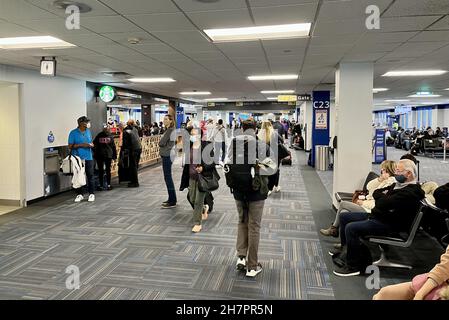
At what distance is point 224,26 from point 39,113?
16.4 feet

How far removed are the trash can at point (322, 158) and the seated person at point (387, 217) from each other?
7.20 meters

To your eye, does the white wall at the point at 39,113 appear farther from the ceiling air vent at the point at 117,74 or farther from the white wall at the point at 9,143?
the ceiling air vent at the point at 117,74

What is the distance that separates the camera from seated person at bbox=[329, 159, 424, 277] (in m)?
3.36

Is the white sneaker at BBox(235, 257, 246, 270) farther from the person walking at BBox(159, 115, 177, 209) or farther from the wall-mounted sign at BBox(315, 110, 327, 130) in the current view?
the wall-mounted sign at BBox(315, 110, 327, 130)

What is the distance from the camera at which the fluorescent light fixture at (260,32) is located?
384 centimetres

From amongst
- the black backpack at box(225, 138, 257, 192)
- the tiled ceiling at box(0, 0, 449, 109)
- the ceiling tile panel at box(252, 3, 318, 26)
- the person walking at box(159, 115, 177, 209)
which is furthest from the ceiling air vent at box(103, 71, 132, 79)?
the black backpack at box(225, 138, 257, 192)

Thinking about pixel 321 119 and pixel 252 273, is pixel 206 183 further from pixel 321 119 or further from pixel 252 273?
pixel 321 119

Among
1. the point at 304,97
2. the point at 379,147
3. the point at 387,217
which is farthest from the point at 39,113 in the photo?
the point at 379,147

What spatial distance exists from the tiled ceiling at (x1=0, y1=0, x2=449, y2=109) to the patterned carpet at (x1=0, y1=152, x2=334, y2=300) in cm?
251

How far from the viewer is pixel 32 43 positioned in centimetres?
454

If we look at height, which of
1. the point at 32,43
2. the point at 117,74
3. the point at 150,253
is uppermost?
the point at 117,74

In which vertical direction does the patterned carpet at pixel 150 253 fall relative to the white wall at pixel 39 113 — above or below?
below

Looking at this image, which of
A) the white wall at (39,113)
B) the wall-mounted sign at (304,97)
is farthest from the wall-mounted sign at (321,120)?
the white wall at (39,113)
